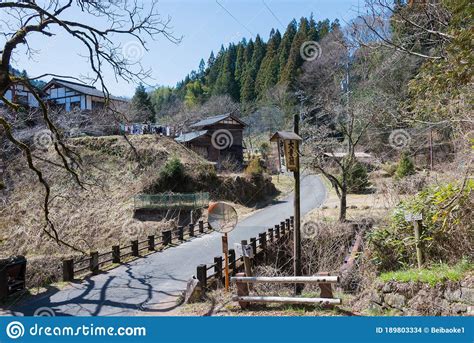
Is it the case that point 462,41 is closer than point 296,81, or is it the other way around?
point 462,41

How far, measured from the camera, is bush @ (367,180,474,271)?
6.58 metres

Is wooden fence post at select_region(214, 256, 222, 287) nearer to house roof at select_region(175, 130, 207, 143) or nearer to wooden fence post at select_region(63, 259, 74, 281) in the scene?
wooden fence post at select_region(63, 259, 74, 281)

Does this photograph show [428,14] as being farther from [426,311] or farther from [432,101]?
[426,311]

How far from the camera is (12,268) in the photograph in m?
7.80

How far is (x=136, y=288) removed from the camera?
8609 mm

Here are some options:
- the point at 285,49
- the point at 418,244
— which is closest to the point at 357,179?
the point at 418,244

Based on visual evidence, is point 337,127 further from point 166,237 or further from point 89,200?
point 89,200

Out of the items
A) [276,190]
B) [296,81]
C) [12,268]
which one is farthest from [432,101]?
[296,81]

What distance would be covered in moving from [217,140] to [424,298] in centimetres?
2626

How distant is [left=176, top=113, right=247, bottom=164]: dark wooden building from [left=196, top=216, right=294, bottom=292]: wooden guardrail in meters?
15.6

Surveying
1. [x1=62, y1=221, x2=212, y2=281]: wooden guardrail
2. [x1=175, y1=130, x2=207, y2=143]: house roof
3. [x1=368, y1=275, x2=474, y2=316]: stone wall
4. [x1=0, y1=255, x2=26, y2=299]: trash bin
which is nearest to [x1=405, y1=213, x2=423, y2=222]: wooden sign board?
[x1=368, y1=275, x2=474, y2=316]: stone wall

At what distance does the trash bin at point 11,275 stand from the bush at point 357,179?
19698mm

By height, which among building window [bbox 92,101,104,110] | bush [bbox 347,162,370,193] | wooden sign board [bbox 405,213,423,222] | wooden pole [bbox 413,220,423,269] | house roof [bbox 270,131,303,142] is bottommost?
wooden pole [bbox 413,220,423,269]

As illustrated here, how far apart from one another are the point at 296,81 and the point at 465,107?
32.9 m
